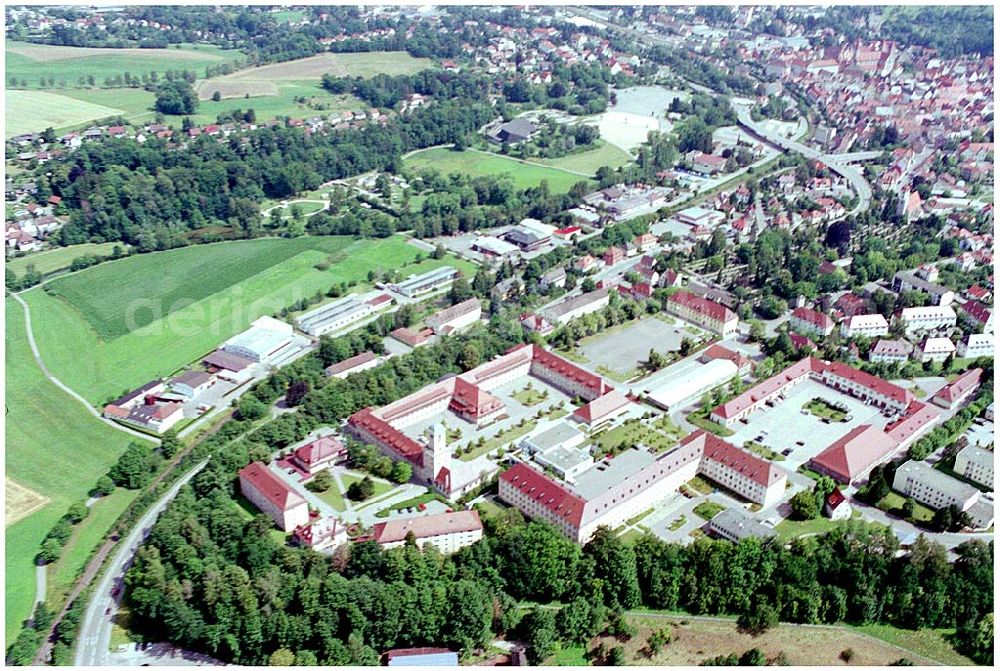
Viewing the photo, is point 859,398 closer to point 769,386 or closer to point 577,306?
point 769,386

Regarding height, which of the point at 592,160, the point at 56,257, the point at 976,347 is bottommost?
the point at 56,257

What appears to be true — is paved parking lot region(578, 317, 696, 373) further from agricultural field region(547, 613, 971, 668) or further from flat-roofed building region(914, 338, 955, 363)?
agricultural field region(547, 613, 971, 668)

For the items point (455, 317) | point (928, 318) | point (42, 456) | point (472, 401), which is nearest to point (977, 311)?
point (928, 318)

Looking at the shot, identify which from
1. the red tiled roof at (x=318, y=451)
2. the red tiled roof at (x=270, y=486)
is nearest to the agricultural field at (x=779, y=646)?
the red tiled roof at (x=270, y=486)

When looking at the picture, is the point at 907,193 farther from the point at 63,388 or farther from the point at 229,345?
the point at 63,388

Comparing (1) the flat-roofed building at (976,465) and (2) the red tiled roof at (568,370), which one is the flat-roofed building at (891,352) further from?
(2) the red tiled roof at (568,370)

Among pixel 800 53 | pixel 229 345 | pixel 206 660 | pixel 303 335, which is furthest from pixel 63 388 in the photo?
pixel 800 53

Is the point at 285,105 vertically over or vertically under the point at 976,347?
under
